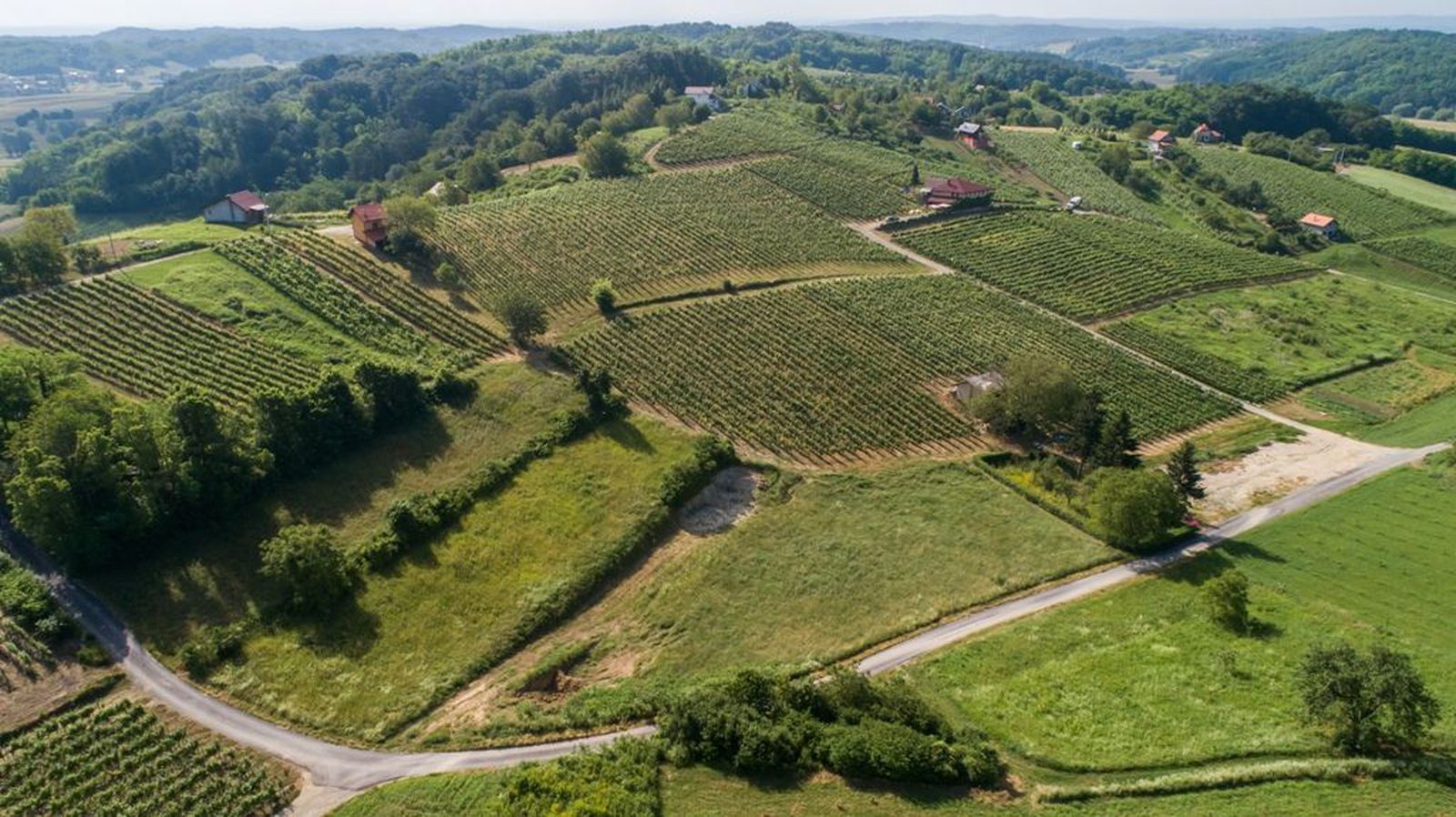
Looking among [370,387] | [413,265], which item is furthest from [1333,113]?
[370,387]

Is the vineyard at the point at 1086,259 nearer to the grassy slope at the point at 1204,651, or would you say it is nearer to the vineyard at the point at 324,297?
the grassy slope at the point at 1204,651

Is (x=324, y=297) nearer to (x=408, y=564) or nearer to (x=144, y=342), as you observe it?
(x=144, y=342)

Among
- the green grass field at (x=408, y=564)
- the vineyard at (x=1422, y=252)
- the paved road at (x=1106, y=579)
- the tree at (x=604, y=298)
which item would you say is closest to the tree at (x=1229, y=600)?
the paved road at (x=1106, y=579)

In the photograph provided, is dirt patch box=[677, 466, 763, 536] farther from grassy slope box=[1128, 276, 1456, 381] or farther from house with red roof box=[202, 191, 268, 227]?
house with red roof box=[202, 191, 268, 227]

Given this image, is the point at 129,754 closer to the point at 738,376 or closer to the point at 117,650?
the point at 117,650

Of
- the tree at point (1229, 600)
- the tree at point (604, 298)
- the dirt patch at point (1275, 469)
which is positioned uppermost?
the tree at point (604, 298)

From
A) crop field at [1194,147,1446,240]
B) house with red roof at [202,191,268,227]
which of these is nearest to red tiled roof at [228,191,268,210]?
house with red roof at [202,191,268,227]
